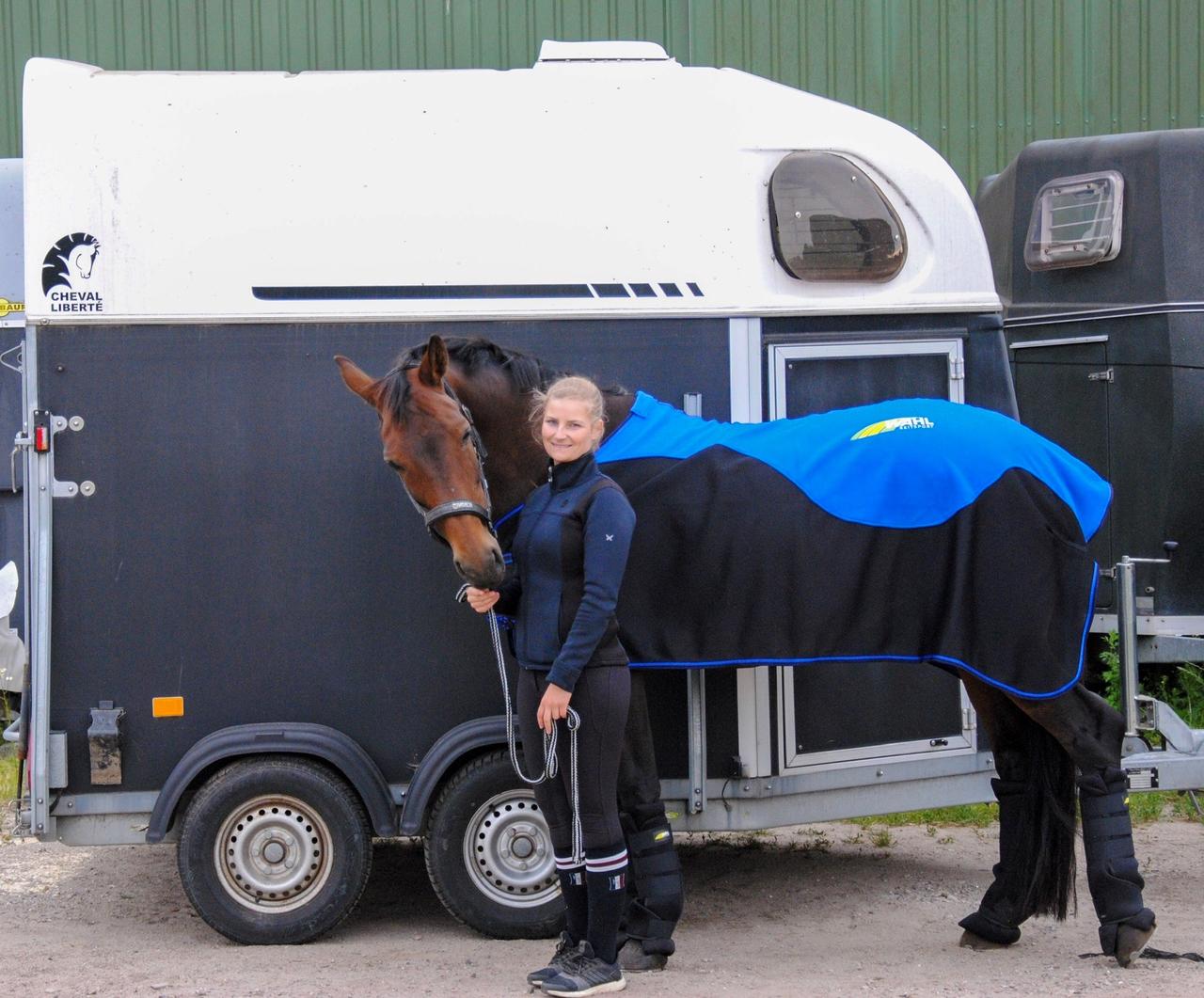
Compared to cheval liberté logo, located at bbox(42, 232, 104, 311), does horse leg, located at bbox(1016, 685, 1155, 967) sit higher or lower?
lower

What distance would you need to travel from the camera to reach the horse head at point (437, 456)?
13.2ft

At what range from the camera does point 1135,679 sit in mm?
5094

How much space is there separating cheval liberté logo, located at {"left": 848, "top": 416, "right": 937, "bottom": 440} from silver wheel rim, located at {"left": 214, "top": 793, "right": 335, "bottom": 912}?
2.31m

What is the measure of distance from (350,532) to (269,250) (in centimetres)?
103

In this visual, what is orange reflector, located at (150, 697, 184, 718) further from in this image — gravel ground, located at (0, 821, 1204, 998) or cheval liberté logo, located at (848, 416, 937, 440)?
cheval liberté logo, located at (848, 416, 937, 440)

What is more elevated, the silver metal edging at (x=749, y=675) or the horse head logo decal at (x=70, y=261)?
the horse head logo decal at (x=70, y=261)

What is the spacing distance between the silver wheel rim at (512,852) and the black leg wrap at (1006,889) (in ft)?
4.94

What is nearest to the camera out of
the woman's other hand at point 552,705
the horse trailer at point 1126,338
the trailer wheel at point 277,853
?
the woman's other hand at point 552,705

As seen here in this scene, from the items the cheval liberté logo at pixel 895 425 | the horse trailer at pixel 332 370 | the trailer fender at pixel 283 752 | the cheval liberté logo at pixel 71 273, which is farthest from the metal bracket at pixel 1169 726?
the cheval liberté logo at pixel 71 273

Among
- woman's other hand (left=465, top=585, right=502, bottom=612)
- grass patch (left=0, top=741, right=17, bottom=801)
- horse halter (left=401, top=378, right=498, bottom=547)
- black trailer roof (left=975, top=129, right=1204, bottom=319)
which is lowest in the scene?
grass patch (left=0, top=741, right=17, bottom=801)

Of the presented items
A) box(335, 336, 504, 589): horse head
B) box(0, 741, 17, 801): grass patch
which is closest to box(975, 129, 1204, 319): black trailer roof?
box(335, 336, 504, 589): horse head

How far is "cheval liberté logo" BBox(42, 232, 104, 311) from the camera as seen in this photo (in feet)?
15.4

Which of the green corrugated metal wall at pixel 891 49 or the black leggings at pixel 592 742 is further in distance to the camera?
the green corrugated metal wall at pixel 891 49

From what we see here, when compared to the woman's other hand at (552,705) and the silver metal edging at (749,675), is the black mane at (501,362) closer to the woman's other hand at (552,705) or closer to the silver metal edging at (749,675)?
the silver metal edging at (749,675)
